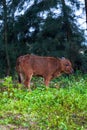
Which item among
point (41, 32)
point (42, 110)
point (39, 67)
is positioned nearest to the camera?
point (42, 110)

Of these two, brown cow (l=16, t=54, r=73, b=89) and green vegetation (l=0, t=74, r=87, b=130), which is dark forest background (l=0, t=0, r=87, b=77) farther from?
green vegetation (l=0, t=74, r=87, b=130)

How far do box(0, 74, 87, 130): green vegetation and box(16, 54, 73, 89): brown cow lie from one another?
2.54 m

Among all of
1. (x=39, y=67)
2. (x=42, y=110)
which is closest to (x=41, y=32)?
(x=39, y=67)

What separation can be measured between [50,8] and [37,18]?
102cm

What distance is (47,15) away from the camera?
24.5 meters

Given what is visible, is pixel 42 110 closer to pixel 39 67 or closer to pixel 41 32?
pixel 39 67

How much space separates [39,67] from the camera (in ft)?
50.6

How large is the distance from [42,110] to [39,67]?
18.1ft

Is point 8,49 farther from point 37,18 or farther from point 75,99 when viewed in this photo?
point 75,99

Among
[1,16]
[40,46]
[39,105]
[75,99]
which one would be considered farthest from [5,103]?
[1,16]

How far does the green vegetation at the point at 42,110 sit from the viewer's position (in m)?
8.95

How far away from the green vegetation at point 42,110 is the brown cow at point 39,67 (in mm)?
2543

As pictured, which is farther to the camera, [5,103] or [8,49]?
[8,49]

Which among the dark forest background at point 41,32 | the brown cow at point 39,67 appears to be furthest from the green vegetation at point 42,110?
the dark forest background at point 41,32
